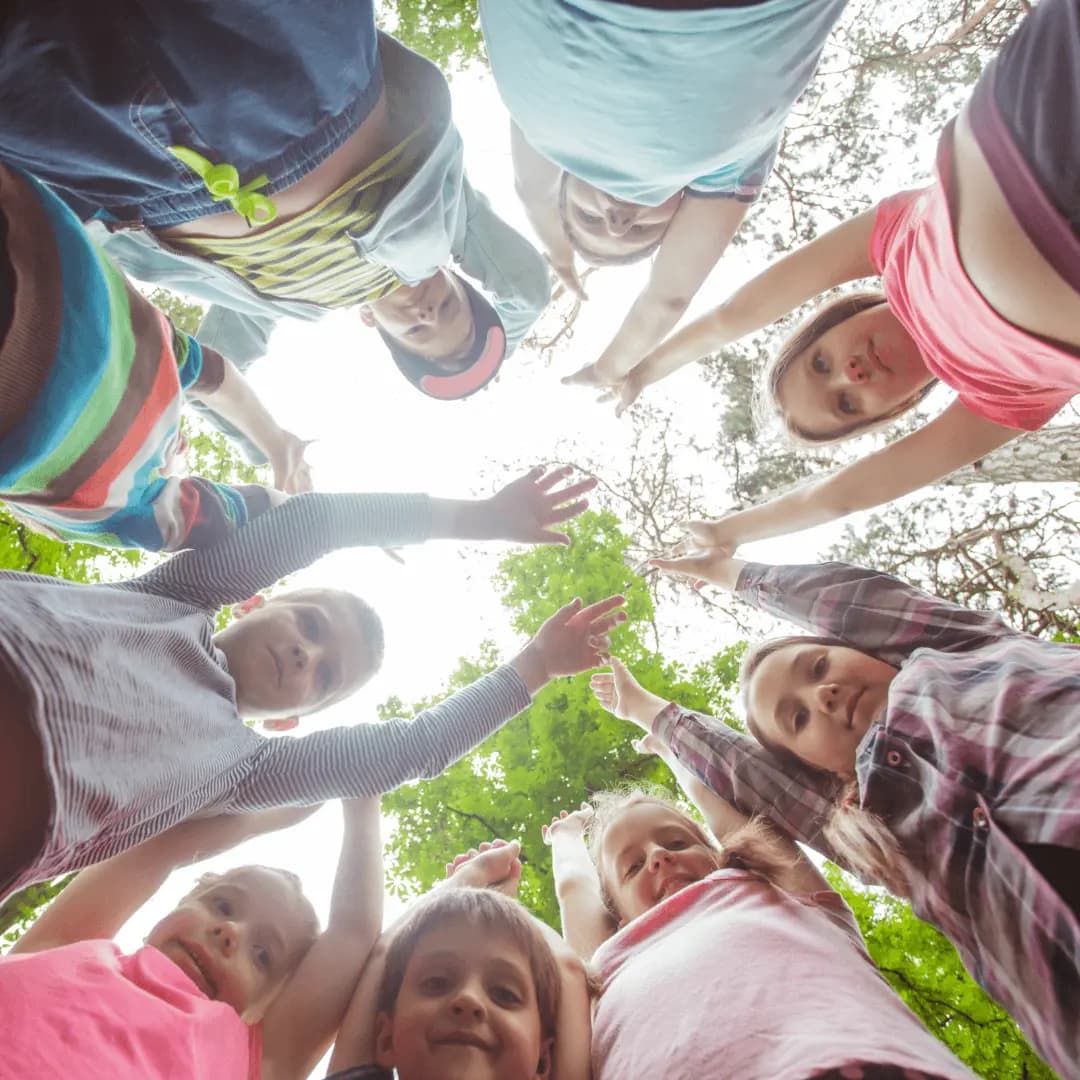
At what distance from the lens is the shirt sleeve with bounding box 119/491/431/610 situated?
2.26m

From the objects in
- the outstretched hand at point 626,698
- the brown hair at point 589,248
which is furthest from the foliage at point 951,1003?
the brown hair at point 589,248

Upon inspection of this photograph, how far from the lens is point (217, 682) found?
2119 mm

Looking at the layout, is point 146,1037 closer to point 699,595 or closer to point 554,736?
point 554,736

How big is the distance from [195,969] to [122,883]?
1.27ft

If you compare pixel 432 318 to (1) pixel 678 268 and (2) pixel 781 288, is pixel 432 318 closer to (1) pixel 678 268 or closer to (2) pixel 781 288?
(1) pixel 678 268

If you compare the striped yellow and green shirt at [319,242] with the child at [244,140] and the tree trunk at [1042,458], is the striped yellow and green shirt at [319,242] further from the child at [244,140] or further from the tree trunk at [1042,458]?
the tree trunk at [1042,458]

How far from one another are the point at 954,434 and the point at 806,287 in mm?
904

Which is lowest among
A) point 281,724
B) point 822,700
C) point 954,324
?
point 281,724

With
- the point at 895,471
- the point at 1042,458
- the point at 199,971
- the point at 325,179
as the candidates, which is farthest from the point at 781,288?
the point at 1042,458

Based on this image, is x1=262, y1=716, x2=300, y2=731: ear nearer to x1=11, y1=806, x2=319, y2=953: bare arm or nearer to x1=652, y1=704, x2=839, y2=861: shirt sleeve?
x1=11, y1=806, x2=319, y2=953: bare arm

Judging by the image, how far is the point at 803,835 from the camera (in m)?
2.52

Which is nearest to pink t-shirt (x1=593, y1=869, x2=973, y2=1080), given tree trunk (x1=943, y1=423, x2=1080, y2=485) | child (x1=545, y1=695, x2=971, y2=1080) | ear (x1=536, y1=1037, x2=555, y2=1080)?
child (x1=545, y1=695, x2=971, y2=1080)

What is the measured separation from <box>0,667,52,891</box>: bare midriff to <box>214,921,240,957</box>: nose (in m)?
1.03

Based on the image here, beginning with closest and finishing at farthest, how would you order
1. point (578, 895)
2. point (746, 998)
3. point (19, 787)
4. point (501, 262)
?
point (19, 787) < point (746, 998) < point (578, 895) < point (501, 262)
